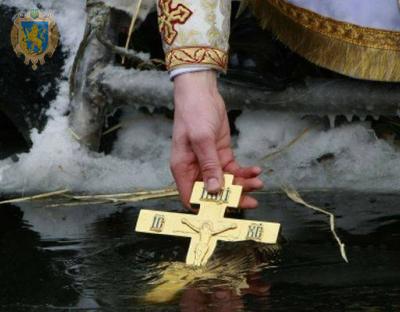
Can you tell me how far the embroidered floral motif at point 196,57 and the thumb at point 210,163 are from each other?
0.68 ft

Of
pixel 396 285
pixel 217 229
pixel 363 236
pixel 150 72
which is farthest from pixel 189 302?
pixel 150 72

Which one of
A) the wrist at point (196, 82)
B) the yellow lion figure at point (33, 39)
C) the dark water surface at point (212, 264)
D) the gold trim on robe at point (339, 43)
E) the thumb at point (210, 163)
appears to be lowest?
the dark water surface at point (212, 264)

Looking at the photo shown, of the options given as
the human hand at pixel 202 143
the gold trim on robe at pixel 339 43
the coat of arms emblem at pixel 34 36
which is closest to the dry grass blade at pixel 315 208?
the human hand at pixel 202 143

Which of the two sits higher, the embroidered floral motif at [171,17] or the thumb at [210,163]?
the embroidered floral motif at [171,17]

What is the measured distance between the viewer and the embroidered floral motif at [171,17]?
2.13 meters

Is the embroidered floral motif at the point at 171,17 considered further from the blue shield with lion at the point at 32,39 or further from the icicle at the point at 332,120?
the blue shield with lion at the point at 32,39

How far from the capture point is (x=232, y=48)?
2.86 m

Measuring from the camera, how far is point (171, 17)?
7.06ft

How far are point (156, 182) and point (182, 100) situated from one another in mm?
721

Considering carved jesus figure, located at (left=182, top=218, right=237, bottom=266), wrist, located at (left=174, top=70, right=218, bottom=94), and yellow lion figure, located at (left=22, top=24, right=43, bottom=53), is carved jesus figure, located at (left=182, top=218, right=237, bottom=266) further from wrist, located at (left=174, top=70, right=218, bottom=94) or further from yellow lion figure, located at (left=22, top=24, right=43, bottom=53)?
yellow lion figure, located at (left=22, top=24, right=43, bottom=53)

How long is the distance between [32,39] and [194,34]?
938 mm

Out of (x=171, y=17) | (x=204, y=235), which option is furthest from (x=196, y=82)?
(x=204, y=235)

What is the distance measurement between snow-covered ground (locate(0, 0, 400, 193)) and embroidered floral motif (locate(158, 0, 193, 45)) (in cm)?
64

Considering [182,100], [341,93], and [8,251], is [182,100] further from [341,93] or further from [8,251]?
[341,93]
